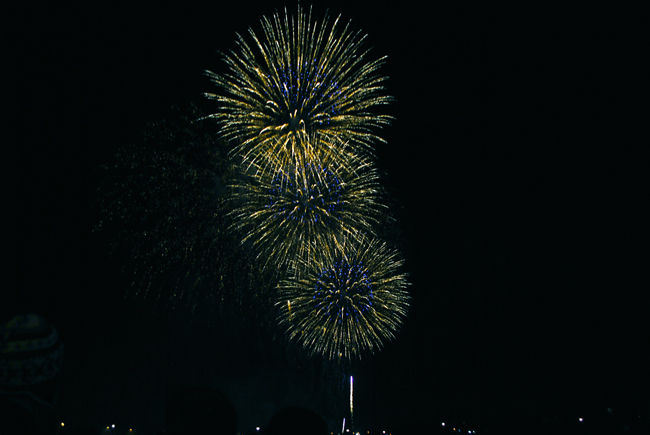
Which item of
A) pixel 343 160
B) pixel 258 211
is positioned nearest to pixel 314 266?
pixel 258 211

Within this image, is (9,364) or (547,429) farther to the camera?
(547,429)

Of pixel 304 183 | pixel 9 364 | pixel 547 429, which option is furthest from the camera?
pixel 304 183

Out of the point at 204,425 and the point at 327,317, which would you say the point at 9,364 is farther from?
the point at 327,317
